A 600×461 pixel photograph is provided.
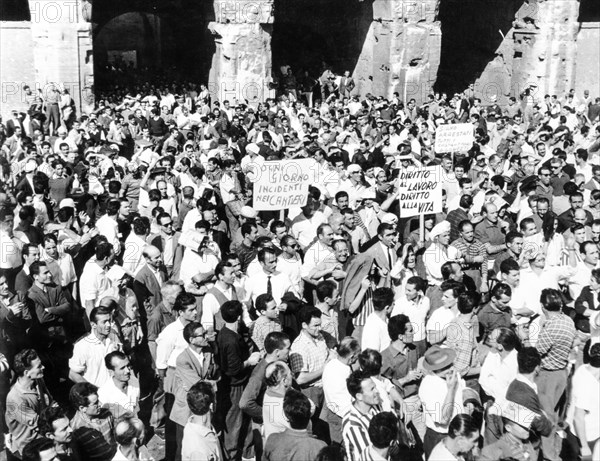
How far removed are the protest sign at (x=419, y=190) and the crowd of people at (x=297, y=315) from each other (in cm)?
46

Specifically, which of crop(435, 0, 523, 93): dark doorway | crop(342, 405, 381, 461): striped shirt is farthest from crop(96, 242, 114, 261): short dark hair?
crop(435, 0, 523, 93): dark doorway

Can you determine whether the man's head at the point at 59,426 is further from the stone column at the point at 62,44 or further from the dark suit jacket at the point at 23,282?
the stone column at the point at 62,44

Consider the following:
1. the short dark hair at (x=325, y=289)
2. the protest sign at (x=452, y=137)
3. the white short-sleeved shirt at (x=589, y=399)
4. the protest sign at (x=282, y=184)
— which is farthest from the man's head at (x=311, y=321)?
the protest sign at (x=452, y=137)

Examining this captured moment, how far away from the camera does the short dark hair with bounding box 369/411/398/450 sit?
5852mm

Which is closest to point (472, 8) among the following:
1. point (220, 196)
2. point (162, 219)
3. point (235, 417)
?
A: point (220, 196)

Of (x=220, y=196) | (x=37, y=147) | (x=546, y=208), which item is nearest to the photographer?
(x=546, y=208)

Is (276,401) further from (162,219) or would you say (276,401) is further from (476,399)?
(162,219)

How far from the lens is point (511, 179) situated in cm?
1408

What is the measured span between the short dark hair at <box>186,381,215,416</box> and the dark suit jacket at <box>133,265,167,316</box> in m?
2.71

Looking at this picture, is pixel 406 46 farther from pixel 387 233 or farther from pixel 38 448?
pixel 38 448

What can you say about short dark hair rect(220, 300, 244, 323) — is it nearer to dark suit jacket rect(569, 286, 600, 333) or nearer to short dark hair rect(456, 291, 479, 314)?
short dark hair rect(456, 291, 479, 314)

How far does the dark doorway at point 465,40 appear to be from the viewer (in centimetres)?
2847

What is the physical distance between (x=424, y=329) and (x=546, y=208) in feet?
11.6

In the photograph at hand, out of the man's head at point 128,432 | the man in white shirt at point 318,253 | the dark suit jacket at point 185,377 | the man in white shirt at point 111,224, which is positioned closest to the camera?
the man's head at point 128,432
